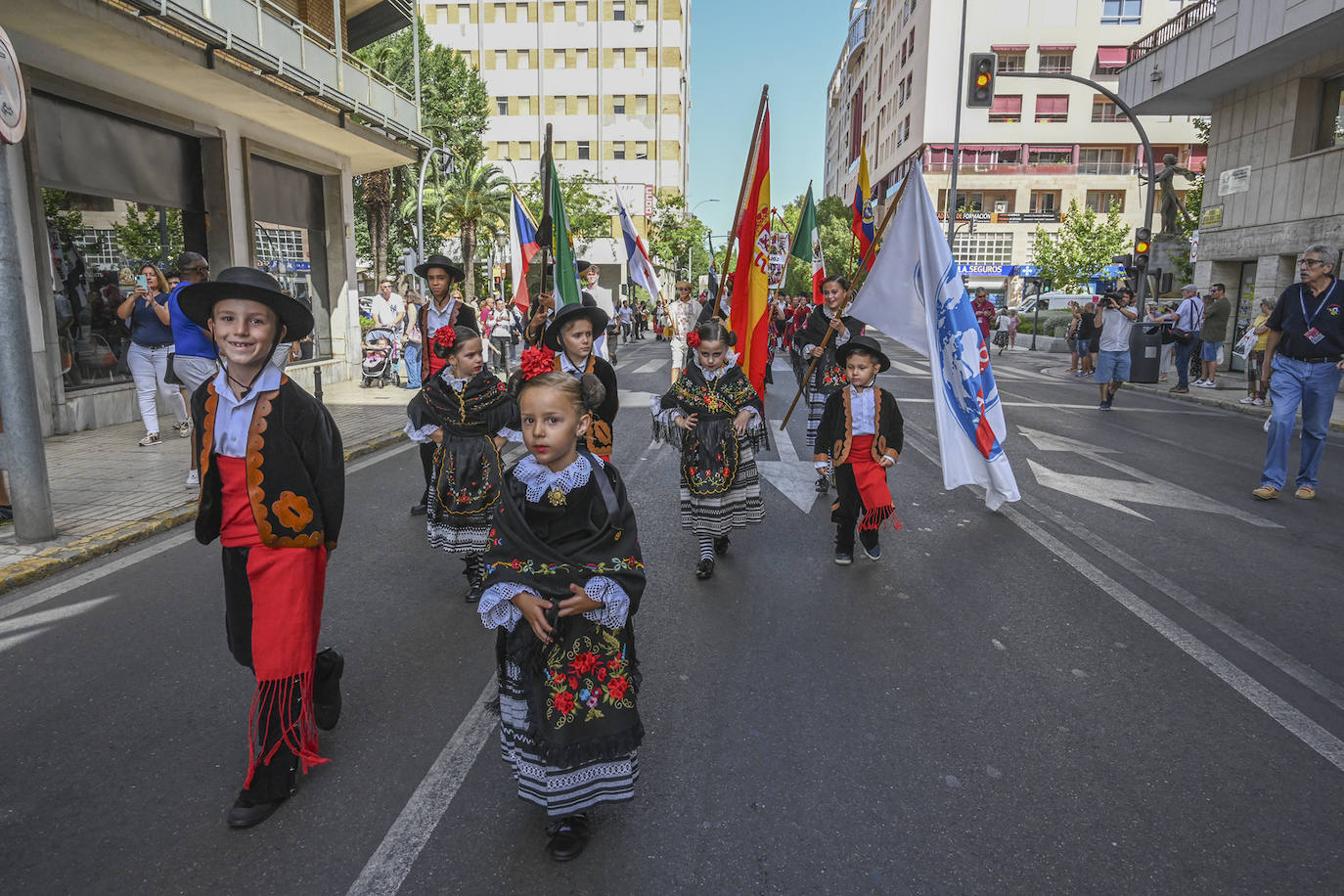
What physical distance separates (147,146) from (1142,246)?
63.4 ft

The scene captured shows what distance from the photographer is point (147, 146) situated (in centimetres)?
1312

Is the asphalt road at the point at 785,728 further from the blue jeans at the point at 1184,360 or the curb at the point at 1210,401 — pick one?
the blue jeans at the point at 1184,360

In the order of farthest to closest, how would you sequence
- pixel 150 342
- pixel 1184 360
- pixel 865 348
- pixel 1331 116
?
pixel 1331 116 < pixel 1184 360 < pixel 150 342 < pixel 865 348

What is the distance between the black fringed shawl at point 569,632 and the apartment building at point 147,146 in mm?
7395

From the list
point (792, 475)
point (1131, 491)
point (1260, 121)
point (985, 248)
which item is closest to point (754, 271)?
point (792, 475)

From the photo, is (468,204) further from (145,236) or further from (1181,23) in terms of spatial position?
(1181,23)

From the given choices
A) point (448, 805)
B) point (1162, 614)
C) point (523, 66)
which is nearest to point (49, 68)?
point (448, 805)

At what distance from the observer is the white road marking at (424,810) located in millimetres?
Answer: 2672

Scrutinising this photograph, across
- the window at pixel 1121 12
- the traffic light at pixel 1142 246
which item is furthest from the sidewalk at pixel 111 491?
the window at pixel 1121 12

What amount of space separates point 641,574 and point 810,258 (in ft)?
24.5

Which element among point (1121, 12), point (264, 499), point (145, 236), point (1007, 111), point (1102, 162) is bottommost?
point (264, 499)

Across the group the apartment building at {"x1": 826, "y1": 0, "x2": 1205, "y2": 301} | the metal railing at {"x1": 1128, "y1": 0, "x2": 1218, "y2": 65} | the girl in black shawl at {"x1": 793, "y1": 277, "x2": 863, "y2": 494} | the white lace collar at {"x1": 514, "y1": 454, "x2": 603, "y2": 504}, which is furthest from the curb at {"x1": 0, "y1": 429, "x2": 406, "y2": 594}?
the apartment building at {"x1": 826, "y1": 0, "x2": 1205, "y2": 301}

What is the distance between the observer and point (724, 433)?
574 centimetres

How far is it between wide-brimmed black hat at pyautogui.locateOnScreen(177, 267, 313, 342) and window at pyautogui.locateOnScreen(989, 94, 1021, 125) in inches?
2464
